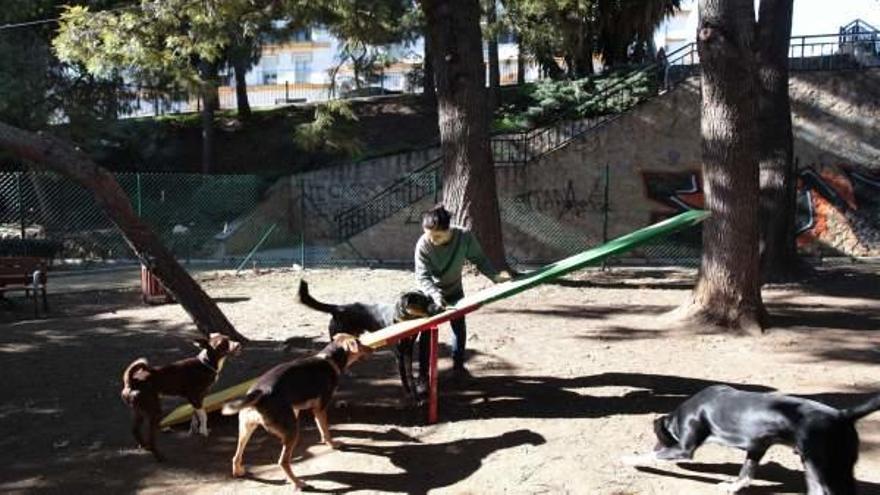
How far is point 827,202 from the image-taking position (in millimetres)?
18562

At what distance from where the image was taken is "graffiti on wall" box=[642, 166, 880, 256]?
18453 millimetres

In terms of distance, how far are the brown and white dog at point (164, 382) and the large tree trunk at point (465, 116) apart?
7.14 metres

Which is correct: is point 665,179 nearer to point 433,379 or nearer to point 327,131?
point 327,131

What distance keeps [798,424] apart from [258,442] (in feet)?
12.1

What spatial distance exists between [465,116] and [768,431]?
882 cm

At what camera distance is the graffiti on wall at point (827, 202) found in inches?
727

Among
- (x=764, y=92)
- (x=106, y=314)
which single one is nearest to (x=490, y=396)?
(x=106, y=314)

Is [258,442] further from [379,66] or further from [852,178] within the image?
[852,178]

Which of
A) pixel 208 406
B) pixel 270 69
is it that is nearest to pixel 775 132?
pixel 208 406

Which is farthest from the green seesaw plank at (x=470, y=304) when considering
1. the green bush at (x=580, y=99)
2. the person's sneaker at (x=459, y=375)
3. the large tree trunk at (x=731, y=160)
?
the green bush at (x=580, y=99)

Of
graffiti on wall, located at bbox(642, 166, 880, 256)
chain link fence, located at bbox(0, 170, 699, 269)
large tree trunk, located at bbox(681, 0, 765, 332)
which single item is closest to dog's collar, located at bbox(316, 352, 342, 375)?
large tree trunk, located at bbox(681, 0, 765, 332)

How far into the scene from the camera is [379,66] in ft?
64.4

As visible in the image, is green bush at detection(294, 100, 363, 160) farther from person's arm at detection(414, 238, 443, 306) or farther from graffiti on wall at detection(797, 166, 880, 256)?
person's arm at detection(414, 238, 443, 306)

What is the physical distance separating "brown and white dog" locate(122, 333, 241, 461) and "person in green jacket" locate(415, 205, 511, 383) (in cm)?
160
